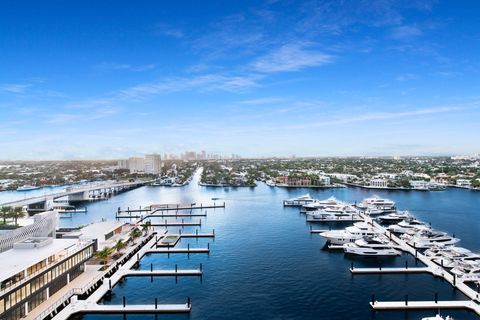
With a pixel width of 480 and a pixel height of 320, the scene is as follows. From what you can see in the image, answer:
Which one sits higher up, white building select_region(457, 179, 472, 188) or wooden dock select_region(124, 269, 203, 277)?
white building select_region(457, 179, 472, 188)

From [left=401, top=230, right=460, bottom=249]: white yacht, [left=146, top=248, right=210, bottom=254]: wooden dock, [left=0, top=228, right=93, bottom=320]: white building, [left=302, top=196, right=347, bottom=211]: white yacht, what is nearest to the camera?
[left=0, top=228, right=93, bottom=320]: white building

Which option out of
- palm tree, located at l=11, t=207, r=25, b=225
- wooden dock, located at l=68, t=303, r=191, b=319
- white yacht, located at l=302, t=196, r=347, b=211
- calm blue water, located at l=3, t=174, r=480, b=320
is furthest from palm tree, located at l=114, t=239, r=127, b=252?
white yacht, located at l=302, t=196, r=347, b=211

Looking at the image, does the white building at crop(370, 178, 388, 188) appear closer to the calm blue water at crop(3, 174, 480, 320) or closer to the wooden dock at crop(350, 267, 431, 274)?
the calm blue water at crop(3, 174, 480, 320)

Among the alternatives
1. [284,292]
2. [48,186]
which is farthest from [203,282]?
[48,186]

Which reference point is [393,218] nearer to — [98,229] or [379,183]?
[98,229]

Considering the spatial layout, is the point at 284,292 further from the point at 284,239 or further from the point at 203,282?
the point at 284,239

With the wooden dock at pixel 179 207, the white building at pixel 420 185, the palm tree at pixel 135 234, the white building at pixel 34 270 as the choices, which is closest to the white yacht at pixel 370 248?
the palm tree at pixel 135 234

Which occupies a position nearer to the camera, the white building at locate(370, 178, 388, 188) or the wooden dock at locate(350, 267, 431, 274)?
the wooden dock at locate(350, 267, 431, 274)

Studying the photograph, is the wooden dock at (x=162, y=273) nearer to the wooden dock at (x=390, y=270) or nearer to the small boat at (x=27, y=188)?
the wooden dock at (x=390, y=270)
